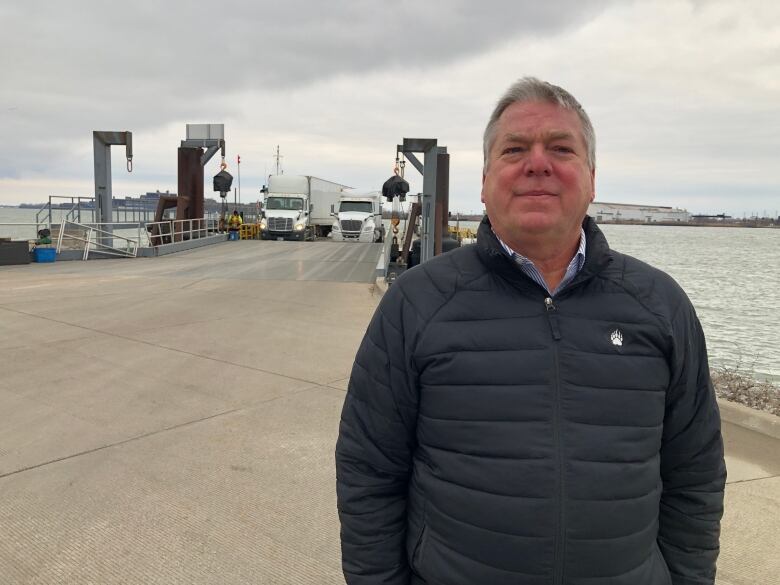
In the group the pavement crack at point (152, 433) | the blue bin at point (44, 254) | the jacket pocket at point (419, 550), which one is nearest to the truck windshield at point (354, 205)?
the blue bin at point (44, 254)

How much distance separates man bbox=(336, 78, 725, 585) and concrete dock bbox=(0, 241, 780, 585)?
1303 mm

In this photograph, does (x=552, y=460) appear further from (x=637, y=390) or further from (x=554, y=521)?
(x=637, y=390)

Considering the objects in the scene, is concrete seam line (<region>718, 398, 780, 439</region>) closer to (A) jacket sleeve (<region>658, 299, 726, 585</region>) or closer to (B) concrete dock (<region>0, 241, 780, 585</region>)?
(B) concrete dock (<region>0, 241, 780, 585</region>)

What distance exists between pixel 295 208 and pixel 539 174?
31.5 metres

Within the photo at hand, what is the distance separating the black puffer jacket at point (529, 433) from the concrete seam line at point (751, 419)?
11.4 ft

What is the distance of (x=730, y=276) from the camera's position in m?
32.2

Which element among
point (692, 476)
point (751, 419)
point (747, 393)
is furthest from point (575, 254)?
point (747, 393)

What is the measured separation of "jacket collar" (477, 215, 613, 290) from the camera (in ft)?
5.34

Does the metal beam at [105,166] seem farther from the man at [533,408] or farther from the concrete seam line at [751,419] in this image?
the man at [533,408]

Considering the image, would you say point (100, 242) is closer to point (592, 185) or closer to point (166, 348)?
point (166, 348)

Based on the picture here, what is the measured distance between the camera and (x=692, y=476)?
1.71 meters

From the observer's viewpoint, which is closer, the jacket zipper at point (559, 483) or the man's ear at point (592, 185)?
the jacket zipper at point (559, 483)

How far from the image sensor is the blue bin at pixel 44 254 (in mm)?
16453

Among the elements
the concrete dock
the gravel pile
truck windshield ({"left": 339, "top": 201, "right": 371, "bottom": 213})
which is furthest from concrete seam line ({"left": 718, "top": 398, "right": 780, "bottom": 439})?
truck windshield ({"left": 339, "top": 201, "right": 371, "bottom": 213})
